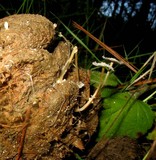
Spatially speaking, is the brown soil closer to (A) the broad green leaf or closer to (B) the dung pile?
(B) the dung pile

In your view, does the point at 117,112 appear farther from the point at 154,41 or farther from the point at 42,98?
the point at 154,41

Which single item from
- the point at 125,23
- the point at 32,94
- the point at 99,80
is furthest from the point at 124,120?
the point at 125,23

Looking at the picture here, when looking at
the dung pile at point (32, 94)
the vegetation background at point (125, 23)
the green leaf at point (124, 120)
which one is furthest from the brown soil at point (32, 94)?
the vegetation background at point (125, 23)

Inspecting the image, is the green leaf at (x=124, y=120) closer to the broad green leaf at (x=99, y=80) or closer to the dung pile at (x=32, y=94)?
the broad green leaf at (x=99, y=80)

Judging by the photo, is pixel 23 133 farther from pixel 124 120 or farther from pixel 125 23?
pixel 125 23

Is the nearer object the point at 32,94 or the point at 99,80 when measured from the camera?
the point at 32,94

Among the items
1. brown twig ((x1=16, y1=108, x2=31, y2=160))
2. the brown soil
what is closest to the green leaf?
the brown soil

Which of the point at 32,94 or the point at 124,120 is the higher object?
the point at 32,94
